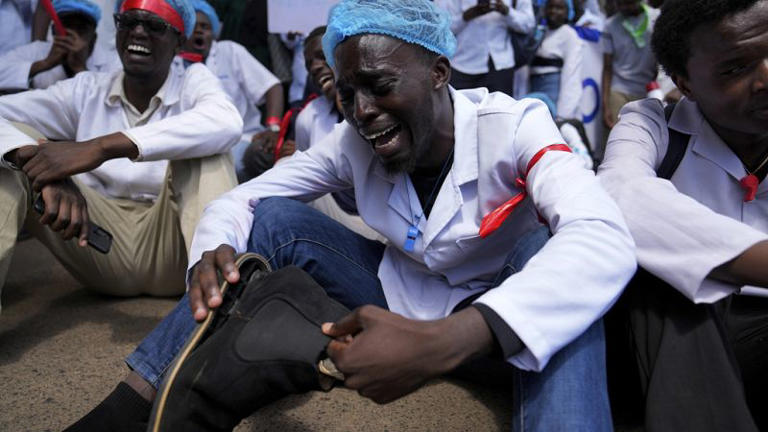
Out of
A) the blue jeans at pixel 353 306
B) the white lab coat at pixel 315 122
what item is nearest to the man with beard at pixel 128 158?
the blue jeans at pixel 353 306

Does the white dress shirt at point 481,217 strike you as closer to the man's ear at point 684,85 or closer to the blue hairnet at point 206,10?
the man's ear at point 684,85

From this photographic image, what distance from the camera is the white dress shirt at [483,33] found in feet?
15.8

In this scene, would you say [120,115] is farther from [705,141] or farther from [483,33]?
[483,33]

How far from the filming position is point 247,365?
1.44m

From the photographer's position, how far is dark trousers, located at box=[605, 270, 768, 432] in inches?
56.7

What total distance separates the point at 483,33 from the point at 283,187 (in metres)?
3.12

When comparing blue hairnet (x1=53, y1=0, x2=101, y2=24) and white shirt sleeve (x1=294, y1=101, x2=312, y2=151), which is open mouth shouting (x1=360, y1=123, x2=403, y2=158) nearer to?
white shirt sleeve (x1=294, y1=101, x2=312, y2=151)

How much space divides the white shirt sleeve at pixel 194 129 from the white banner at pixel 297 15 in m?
1.60

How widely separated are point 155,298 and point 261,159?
1.49 meters

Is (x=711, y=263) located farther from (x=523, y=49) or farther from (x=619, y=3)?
(x=619, y=3)

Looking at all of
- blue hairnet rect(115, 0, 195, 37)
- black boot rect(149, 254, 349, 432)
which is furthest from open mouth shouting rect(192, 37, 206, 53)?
black boot rect(149, 254, 349, 432)

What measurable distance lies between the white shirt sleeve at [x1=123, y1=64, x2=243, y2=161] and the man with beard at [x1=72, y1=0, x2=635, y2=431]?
577 millimetres

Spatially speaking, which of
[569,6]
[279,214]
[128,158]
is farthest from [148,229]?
[569,6]

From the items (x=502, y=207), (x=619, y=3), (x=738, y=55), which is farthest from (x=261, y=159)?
(x=619, y=3)
